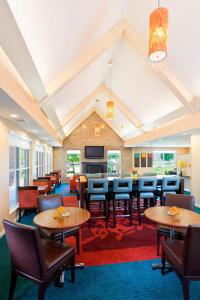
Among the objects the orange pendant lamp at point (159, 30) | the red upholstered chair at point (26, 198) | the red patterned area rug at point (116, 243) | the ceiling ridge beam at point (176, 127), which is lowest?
the red patterned area rug at point (116, 243)

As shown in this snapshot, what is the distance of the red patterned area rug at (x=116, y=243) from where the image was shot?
277 cm

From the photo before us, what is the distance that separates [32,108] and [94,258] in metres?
2.96

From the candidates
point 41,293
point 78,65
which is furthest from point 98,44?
point 41,293

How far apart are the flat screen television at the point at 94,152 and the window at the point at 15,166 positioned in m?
5.53

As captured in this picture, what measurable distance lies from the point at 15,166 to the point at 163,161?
9778mm

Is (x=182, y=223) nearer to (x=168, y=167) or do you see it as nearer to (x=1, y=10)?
(x=1, y=10)

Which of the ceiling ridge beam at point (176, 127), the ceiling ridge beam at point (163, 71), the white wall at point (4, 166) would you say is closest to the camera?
the white wall at point (4, 166)

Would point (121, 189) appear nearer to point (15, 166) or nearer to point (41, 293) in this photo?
point (41, 293)

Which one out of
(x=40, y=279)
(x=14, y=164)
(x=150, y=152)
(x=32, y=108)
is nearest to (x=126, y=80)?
(x=32, y=108)

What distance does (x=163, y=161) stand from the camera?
1183 centimetres

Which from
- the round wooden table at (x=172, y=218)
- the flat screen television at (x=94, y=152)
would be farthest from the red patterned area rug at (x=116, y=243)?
the flat screen television at (x=94, y=152)

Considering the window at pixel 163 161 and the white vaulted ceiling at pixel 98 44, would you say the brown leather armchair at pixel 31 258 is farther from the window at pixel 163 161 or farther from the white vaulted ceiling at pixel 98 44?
the window at pixel 163 161

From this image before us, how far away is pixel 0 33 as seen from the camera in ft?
5.67

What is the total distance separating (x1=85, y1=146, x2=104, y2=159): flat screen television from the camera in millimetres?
10969
